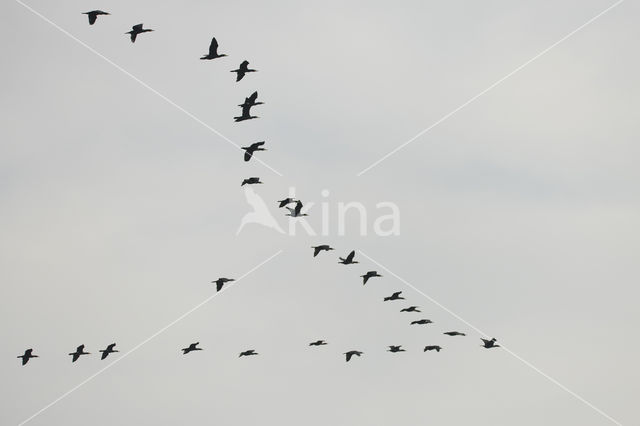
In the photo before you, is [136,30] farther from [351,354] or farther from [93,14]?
[351,354]

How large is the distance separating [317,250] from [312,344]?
56.6ft

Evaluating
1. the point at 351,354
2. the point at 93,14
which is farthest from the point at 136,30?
the point at 351,354

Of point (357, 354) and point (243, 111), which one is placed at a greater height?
point (243, 111)

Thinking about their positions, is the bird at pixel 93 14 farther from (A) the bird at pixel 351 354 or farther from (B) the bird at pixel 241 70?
(A) the bird at pixel 351 354

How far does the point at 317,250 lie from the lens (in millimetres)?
137250

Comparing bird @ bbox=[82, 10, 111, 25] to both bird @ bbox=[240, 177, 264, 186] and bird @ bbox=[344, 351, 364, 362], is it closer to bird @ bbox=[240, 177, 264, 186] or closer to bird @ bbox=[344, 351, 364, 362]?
bird @ bbox=[240, 177, 264, 186]

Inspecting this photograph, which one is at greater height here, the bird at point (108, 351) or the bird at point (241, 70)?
the bird at point (241, 70)

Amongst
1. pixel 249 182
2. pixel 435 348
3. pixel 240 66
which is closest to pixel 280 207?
pixel 249 182

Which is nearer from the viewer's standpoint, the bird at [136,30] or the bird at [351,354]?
the bird at [136,30]

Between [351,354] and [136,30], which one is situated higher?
[136,30]

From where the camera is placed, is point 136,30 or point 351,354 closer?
point 136,30

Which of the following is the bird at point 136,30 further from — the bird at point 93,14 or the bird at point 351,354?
the bird at point 351,354

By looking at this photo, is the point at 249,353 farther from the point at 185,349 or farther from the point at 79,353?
the point at 79,353

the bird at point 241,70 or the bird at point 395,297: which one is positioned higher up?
the bird at point 241,70
